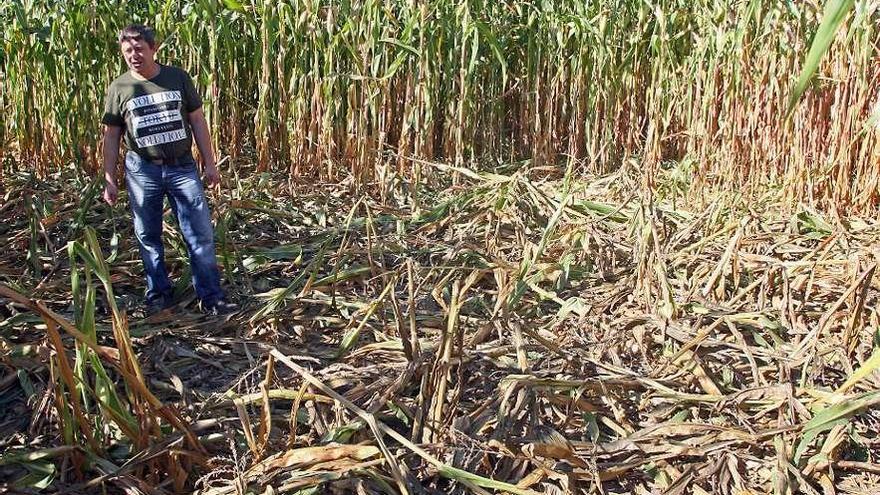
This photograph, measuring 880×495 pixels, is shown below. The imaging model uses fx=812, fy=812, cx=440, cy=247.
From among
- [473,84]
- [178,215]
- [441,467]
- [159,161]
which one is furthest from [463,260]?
[473,84]

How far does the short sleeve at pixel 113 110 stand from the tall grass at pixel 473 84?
1297 mm

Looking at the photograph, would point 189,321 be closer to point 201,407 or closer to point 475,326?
point 201,407

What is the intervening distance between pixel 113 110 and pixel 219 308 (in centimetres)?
80

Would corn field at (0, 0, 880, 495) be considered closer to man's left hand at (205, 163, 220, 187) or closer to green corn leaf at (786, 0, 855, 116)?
green corn leaf at (786, 0, 855, 116)

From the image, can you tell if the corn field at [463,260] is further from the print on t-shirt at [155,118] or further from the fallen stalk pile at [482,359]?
the print on t-shirt at [155,118]

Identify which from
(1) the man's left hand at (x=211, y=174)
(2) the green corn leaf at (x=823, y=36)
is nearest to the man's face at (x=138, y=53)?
(1) the man's left hand at (x=211, y=174)

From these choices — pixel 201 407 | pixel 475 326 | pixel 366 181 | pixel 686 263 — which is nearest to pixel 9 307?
pixel 201 407

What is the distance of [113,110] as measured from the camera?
290 cm

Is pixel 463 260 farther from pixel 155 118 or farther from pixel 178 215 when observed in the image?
pixel 155 118

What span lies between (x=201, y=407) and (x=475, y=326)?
928mm

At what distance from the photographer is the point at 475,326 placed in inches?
105

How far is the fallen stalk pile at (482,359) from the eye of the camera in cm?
187

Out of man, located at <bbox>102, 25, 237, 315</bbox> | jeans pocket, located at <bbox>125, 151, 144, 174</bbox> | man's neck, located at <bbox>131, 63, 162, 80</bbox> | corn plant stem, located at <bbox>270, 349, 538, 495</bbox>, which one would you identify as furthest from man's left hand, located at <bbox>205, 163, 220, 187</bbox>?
corn plant stem, located at <bbox>270, 349, 538, 495</bbox>

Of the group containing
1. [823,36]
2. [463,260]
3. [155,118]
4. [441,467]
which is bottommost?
[463,260]
